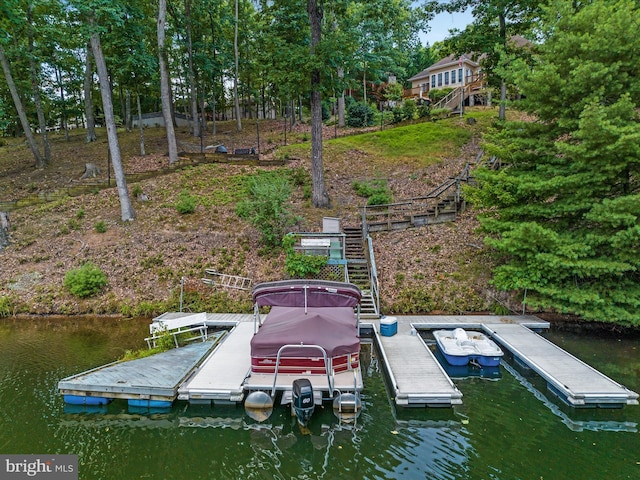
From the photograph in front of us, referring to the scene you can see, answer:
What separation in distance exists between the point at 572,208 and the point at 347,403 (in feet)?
28.0

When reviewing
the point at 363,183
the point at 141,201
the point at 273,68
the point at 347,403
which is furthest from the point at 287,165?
the point at 347,403

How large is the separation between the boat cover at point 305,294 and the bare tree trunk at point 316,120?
33.9ft

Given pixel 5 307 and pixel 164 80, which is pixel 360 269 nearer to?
pixel 5 307

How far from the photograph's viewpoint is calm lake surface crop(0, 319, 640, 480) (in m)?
6.01

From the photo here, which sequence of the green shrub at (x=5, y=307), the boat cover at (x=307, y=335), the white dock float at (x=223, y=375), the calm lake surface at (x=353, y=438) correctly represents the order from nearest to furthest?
the calm lake surface at (x=353, y=438) < the boat cover at (x=307, y=335) < the white dock float at (x=223, y=375) < the green shrub at (x=5, y=307)

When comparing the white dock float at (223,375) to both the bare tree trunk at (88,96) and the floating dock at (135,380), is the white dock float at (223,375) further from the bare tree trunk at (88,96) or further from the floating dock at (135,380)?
the bare tree trunk at (88,96)

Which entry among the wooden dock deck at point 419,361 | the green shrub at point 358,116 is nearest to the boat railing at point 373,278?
the wooden dock deck at point 419,361

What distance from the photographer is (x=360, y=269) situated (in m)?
14.1

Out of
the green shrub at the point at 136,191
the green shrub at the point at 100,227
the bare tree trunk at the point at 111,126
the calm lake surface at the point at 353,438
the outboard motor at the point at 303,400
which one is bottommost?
the calm lake surface at the point at 353,438

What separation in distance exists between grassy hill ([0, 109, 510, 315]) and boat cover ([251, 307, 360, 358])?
4831 mm

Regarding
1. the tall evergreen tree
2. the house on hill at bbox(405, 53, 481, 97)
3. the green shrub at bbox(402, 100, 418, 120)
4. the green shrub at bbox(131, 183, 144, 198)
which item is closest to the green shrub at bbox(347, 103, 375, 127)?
the green shrub at bbox(402, 100, 418, 120)

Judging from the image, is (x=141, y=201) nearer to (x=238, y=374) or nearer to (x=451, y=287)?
(x=238, y=374)

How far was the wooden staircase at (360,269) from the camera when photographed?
40.4 ft

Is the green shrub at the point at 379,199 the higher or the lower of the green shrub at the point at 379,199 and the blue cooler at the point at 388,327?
the higher
